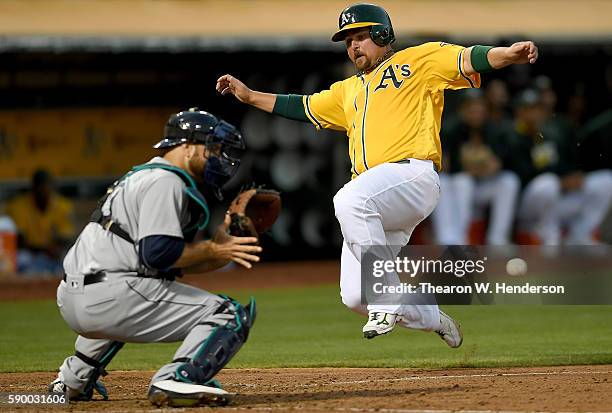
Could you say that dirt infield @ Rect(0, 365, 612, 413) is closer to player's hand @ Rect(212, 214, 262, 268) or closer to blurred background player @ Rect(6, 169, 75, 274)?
player's hand @ Rect(212, 214, 262, 268)

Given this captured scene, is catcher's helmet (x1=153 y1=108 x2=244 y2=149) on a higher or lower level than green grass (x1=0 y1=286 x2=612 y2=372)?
higher

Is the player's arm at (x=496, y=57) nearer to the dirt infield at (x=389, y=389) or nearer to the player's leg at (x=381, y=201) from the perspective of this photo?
the player's leg at (x=381, y=201)

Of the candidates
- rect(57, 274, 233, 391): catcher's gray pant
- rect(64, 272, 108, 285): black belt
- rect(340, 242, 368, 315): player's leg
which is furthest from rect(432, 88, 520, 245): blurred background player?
rect(64, 272, 108, 285): black belt

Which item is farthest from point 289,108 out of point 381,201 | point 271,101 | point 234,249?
point 234,249

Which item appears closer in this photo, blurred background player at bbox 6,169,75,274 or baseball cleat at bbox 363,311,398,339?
baseball cleat at bbox 363,311,398,339

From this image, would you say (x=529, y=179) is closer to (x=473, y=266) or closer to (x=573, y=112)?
(x=573, y=112)
